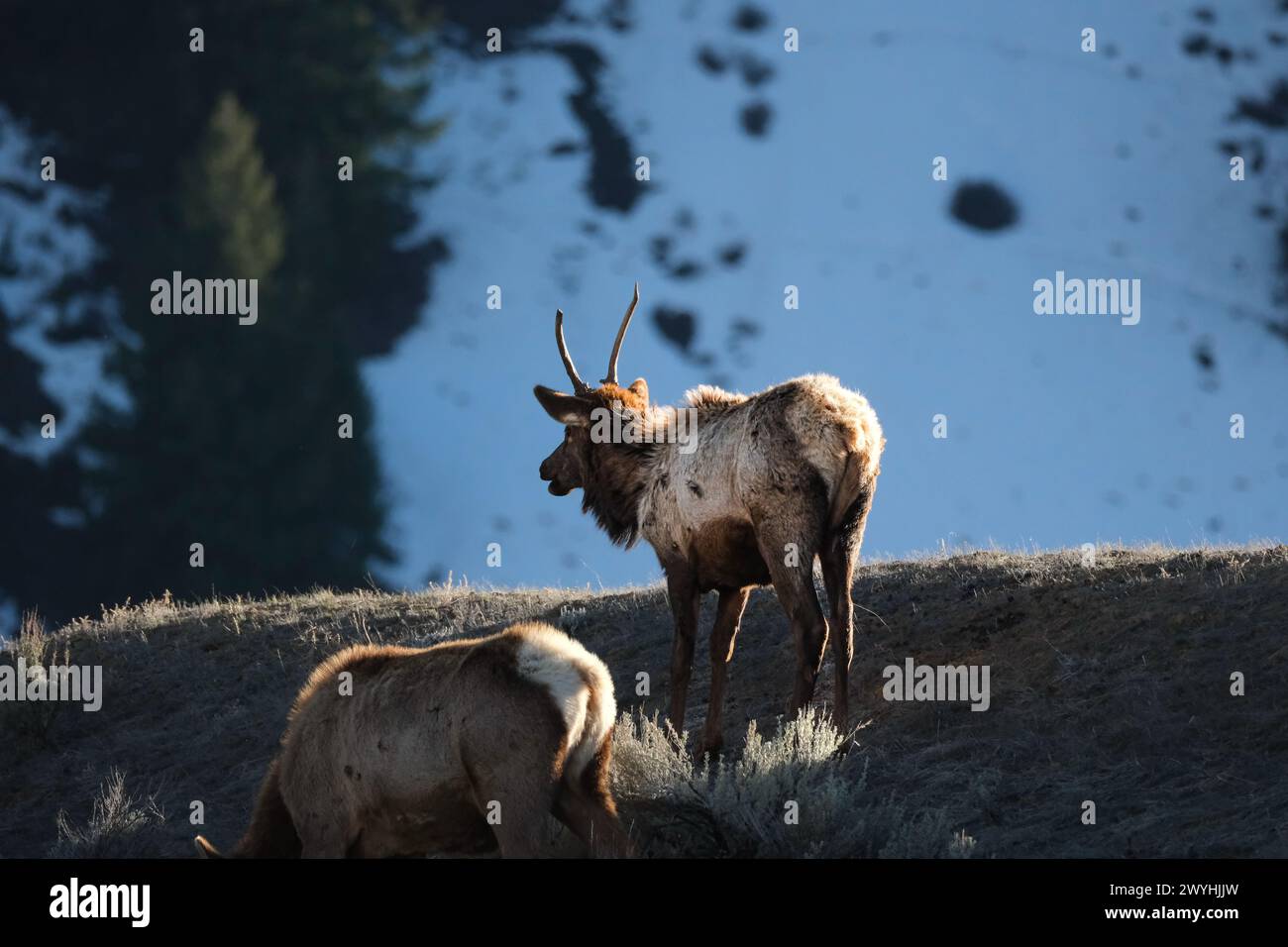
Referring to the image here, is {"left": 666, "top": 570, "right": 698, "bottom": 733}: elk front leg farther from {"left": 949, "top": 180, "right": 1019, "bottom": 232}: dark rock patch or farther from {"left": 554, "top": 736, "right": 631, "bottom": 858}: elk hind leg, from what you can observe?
{"left": 949, "top": 180, "right": 1019, "bottom": 232}: dark rock patch

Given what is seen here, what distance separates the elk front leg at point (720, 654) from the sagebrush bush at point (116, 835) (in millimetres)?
3489

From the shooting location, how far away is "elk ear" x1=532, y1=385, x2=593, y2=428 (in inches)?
487

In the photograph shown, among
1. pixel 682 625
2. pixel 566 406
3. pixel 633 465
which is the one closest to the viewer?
pixel 682 625

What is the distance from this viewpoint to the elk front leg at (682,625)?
11398mm

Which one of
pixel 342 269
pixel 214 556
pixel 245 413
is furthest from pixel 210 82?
pixel 214 556

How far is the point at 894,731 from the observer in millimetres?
11453

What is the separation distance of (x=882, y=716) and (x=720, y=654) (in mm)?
1172

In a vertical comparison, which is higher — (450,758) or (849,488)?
(849,488)

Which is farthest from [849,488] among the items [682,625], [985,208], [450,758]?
[985,208]

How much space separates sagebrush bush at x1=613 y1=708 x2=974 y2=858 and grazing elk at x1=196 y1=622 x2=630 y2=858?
89cm

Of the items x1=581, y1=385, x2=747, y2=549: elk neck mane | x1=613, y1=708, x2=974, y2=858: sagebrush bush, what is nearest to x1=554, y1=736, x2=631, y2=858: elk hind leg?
x1=613, y1=708, x2=974, y2=858: sagebrush bush

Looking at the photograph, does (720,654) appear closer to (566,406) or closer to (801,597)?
(801,597)

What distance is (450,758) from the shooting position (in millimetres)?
8188

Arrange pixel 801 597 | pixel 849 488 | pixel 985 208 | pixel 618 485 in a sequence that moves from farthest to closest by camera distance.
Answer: pixel 985 208 < pixel 618 485 < pixel 849 488 < pixel 801 597
